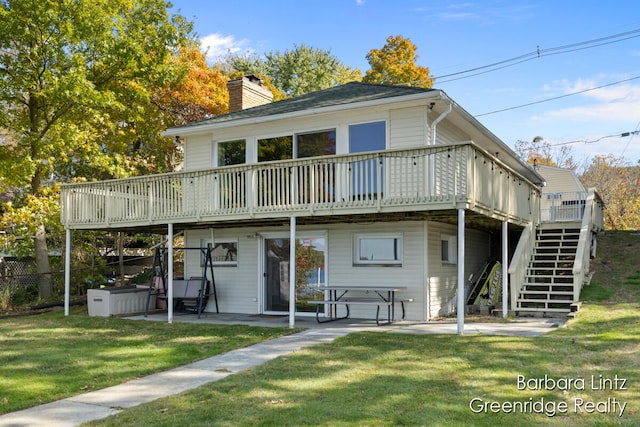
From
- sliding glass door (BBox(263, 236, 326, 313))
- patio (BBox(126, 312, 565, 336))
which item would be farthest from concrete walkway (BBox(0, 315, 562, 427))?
sliding glass door (BBox(263, 236, 326, 313))

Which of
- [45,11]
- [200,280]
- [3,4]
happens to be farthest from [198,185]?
[3,4]

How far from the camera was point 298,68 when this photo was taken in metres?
39.9

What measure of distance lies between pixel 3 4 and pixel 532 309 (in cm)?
1715

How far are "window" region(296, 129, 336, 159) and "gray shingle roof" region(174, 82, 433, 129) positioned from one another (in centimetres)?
76

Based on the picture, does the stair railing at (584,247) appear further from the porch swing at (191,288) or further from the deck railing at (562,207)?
the porch swing at (191,288)

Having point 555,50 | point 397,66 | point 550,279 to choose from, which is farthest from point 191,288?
point 397,66

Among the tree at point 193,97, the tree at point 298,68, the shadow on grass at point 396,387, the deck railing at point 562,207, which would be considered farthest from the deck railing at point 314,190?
the tree at point 298,68

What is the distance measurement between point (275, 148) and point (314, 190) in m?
3.21

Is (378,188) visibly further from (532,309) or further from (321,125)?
(532,309)

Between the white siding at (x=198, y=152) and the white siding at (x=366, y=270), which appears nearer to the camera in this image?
the white siding at (x=366, y=270)

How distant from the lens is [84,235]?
2084cm

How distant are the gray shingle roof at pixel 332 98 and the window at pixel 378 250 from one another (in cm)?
329

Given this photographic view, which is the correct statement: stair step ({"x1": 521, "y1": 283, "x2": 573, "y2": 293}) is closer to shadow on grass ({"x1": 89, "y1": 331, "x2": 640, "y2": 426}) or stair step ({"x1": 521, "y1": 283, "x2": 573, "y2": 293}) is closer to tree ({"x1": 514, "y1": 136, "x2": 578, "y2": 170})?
shadow on grass ({"x1": 89, "y1": 331, "x2": 640, "y2": 426})

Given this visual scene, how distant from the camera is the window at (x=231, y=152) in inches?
608
